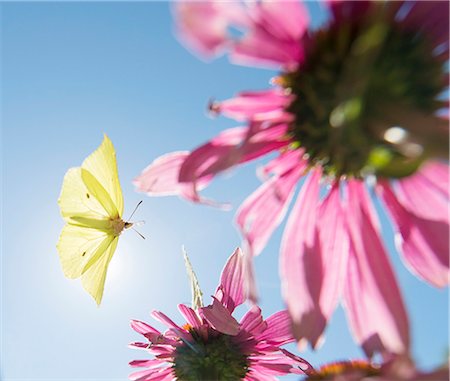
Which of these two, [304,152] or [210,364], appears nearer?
[304,152]

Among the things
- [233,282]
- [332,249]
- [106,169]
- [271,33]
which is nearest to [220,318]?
[233,282]

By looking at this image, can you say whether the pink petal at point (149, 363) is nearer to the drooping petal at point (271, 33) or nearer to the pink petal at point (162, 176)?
the pink petal at point (162, 176)

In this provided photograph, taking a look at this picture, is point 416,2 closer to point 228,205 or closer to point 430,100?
point 430,100

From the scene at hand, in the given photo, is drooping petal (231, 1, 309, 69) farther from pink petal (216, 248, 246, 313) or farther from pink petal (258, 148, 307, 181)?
pink petal (216, 248, 246, 313)

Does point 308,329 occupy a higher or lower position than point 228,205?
lower

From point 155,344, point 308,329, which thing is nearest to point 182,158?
point 308,329

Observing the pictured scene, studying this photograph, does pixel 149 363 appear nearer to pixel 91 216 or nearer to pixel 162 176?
pixel 162 176
